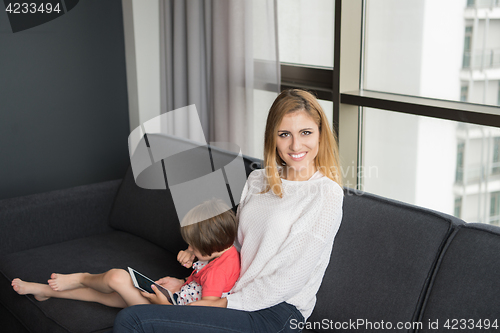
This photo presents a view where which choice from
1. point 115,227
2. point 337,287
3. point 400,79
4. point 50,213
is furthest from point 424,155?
point 50,213

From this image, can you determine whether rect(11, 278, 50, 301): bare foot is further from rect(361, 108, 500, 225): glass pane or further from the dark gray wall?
rect(361, 108, 500, 225): glass pane

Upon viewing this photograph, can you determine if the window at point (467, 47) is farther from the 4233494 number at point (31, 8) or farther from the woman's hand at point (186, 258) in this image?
the 4233494 number at point (31, 8)

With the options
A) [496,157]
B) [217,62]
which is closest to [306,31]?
[217,62]

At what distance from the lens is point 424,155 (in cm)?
229

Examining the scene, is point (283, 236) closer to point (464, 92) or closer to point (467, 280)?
point (467, 280)

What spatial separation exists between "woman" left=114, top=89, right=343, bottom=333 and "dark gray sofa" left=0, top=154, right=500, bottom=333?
0.11 metres

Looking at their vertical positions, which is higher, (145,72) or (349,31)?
(349,31)

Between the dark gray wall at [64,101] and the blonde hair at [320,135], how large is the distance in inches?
77.2

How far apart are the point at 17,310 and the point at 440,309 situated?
1560mm

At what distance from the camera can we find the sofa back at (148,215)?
225 centimetres

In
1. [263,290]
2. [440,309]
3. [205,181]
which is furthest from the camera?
[205,181]

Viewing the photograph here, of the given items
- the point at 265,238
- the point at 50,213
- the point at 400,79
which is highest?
the point at 400,79

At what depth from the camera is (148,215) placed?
241cm

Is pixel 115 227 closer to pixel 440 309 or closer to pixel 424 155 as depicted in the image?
pixel 424 155
